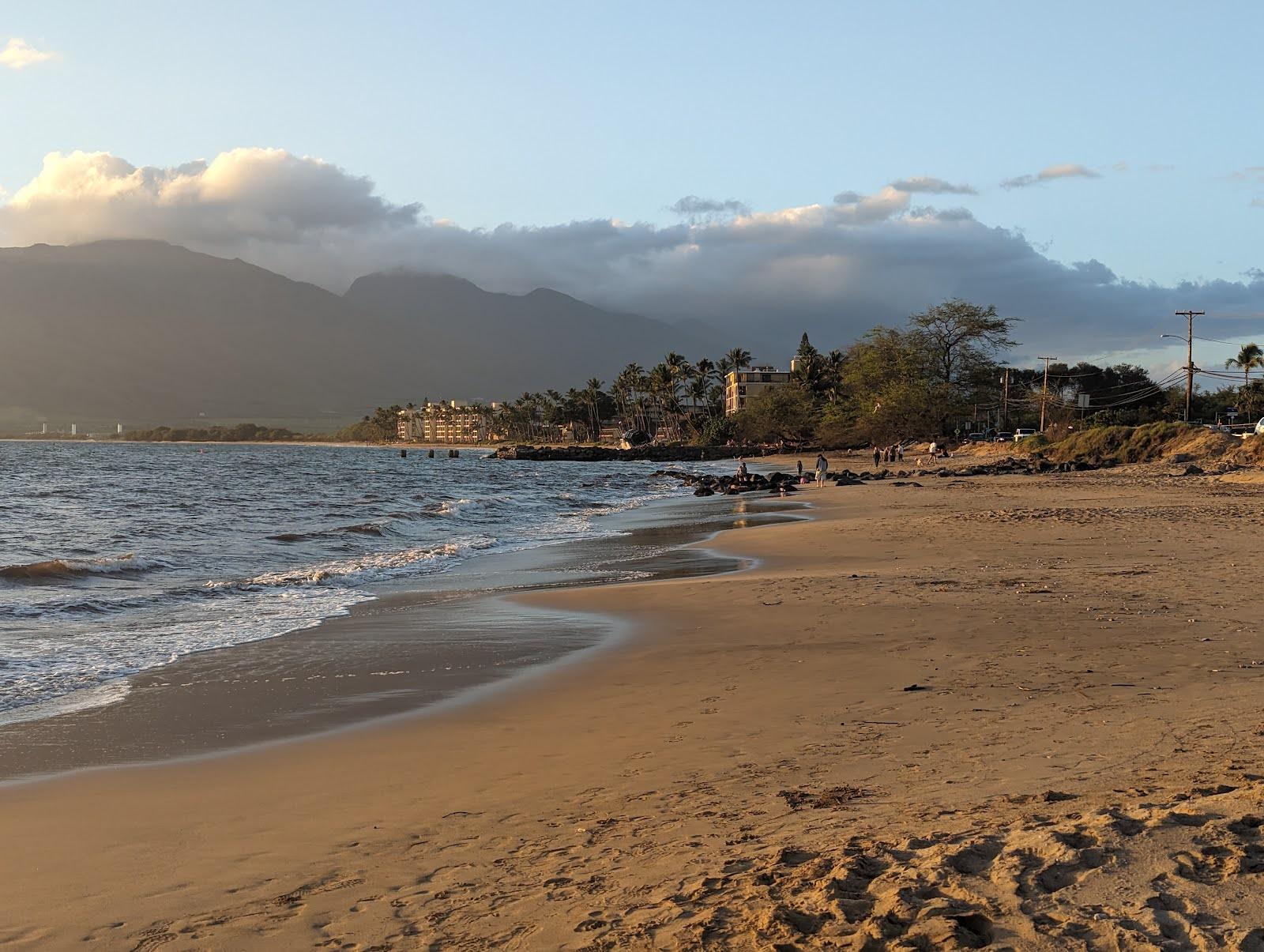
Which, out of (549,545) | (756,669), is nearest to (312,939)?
(756,669)

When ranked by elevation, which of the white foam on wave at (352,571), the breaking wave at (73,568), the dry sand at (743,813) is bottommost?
the white foam on wave at (352,571)

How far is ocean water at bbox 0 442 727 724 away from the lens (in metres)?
11.2

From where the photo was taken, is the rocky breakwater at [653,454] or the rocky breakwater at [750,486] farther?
the rocky breakwater at [653,454]

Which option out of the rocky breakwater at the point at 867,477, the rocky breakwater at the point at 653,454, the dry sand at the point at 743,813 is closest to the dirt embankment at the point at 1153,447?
the rocky breakwater at the point at 867,477

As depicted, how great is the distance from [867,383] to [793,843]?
306 ft

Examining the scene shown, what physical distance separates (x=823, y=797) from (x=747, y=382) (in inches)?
7222

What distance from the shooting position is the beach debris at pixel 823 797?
508cm

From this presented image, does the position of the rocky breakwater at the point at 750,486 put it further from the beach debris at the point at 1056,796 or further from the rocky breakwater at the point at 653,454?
the rocky breakwater at the point at 653,454

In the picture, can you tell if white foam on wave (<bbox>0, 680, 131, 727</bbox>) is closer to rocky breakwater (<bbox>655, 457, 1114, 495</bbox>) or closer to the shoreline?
the shoreline

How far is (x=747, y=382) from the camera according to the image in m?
186

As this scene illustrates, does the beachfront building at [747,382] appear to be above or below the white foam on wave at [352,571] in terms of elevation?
above

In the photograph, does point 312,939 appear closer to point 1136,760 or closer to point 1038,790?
point 1038,790

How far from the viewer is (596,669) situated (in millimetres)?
9906

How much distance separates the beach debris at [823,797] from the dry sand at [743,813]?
21mm
